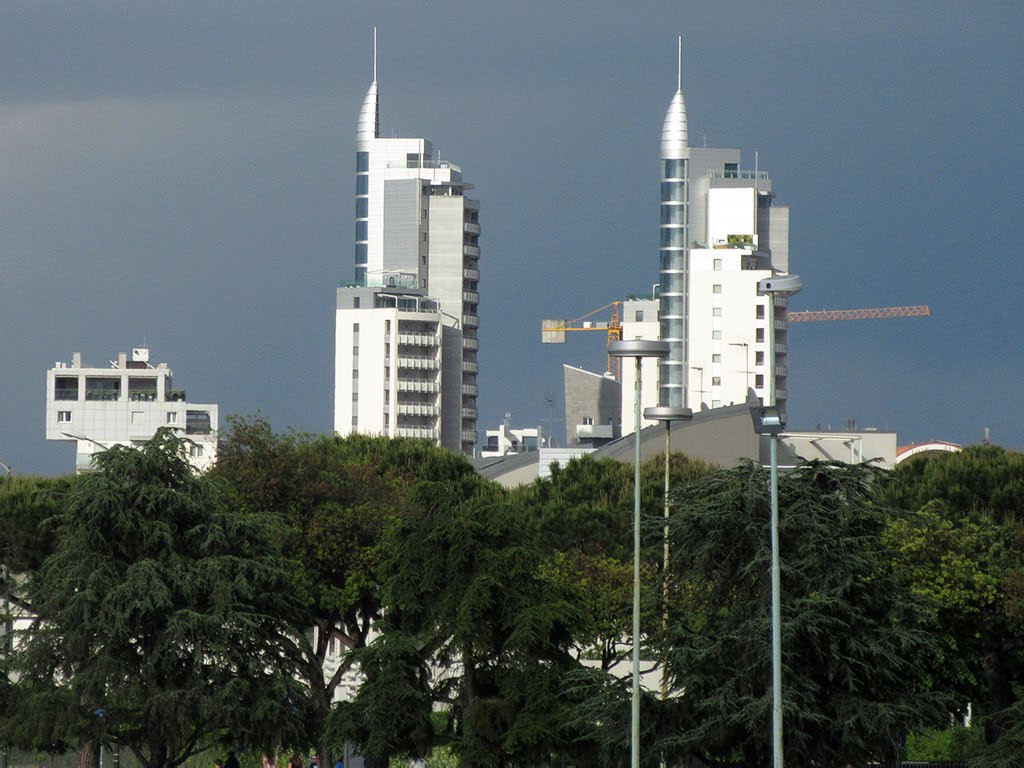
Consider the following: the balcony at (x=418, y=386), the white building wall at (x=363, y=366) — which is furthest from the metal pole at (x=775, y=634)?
the balcony at (x=418, y=386)

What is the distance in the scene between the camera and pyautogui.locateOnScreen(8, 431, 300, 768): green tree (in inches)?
1677

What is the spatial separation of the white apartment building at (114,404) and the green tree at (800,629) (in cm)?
14356

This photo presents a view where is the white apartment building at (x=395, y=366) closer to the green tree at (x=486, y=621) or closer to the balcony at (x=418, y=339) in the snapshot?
the balcony at (x=418, y=339)

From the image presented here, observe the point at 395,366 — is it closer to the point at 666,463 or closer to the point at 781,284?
the point at 666,463

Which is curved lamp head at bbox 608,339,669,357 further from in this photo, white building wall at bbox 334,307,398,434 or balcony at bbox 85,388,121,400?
balcony at bbox 85,388,121,400

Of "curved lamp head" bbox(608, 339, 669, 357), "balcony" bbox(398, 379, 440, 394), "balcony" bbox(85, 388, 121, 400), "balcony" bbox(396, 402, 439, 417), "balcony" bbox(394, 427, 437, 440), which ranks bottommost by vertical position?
"curved lamp head" bbox(608, 339, 669, 357)

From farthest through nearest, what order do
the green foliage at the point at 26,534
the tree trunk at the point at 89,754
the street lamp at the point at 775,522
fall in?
1. the green foliage at the point at 26,534
2. the tree trunk at the point at 89,754
3. the street lamp at the point at 775,522

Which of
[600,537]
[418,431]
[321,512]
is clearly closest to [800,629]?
[321,512]

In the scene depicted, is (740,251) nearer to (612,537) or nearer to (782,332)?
(782,332)

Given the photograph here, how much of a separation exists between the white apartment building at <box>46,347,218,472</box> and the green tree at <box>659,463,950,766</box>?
144 metres

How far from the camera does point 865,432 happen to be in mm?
133375

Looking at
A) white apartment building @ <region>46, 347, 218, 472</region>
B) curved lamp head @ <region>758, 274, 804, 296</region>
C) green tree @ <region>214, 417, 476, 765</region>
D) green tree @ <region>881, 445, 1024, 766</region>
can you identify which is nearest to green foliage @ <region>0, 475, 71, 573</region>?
green tree @ <region>214, 417, 476, 765</region>

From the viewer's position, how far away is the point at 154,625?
1725 inches

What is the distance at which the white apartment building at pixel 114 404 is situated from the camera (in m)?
181
